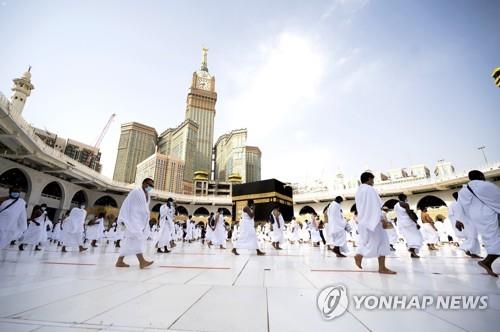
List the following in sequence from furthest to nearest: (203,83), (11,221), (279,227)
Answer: (203,83), (279,227), (11,221)

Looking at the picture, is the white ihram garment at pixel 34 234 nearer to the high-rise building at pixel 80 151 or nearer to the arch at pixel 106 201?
the arch at pixel 106 201

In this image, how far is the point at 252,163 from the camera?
89.9 meters

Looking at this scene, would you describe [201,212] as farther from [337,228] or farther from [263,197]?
[337,228]

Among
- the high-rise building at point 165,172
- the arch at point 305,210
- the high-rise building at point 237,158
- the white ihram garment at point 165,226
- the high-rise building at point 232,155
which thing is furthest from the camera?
the high-rise building at point 237,158

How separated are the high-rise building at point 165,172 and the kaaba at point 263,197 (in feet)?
147

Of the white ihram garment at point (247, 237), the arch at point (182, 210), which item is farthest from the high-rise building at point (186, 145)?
the white ihram garment at point (247, 237)

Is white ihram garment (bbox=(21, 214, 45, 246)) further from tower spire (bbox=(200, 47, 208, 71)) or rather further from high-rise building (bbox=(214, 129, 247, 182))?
tower spire (bbox=(200, 47, 208, 71))

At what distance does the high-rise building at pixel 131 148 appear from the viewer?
8738 centimetres

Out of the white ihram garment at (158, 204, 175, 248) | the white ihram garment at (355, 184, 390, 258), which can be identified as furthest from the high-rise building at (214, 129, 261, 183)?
the white ihram garment at (355, 184, 390, 258)

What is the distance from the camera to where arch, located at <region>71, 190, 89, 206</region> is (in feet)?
86.4

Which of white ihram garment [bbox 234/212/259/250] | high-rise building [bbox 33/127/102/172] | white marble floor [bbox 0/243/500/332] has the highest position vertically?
high-rise building [bbox 33/127/102/172]

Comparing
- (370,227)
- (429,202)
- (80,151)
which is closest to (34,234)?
(370,227)

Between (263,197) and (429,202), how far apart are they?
20.9 m

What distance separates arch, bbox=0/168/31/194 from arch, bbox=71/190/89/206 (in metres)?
7.05
